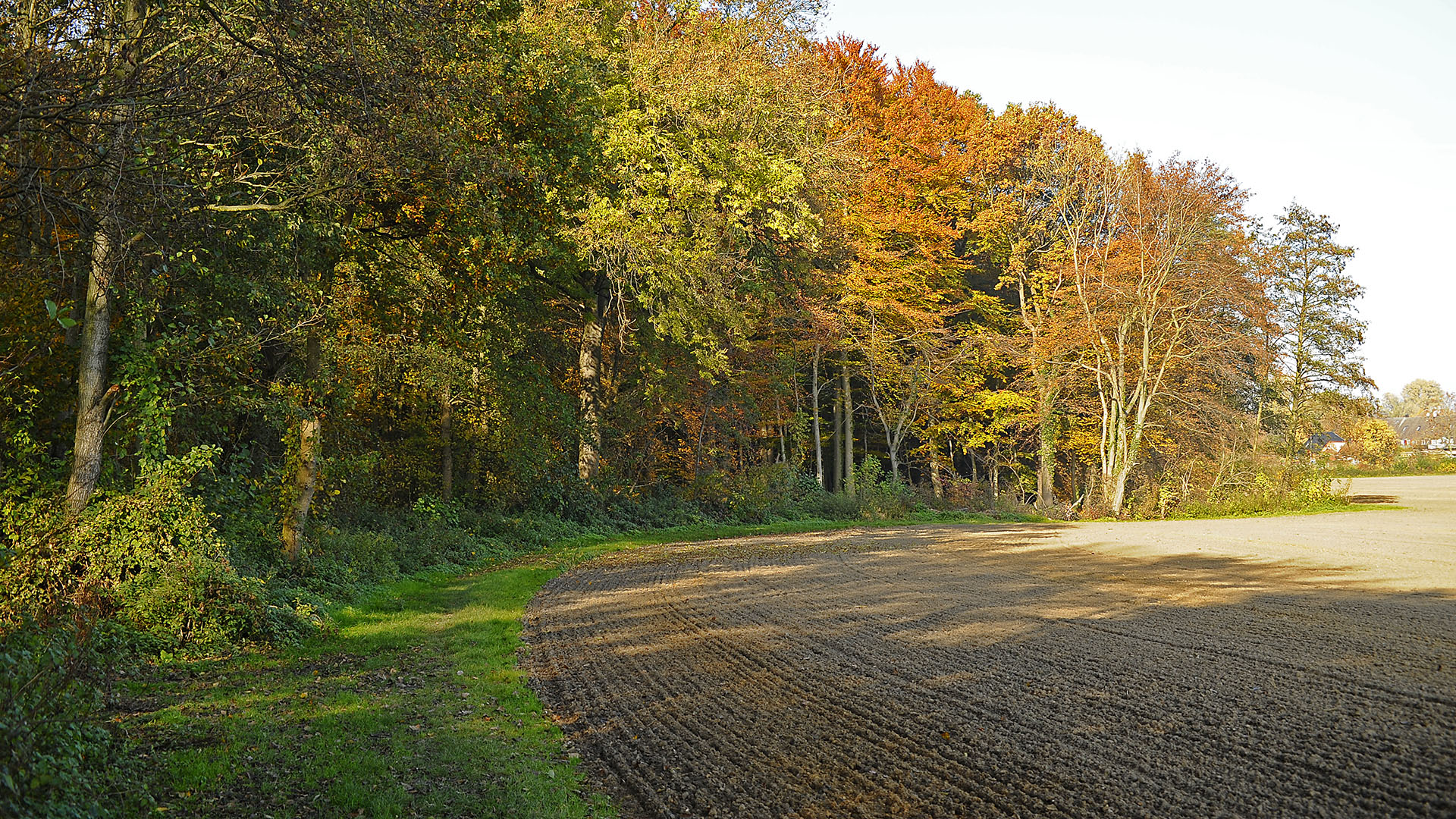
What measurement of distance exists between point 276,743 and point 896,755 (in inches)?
146

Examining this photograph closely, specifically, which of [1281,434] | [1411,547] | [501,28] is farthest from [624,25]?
[1281,434]

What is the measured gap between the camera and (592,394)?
Answer: 67.8 ft

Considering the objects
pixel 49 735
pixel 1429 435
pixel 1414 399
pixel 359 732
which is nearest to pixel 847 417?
pixel 359 732

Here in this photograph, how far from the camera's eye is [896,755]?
17.0ft

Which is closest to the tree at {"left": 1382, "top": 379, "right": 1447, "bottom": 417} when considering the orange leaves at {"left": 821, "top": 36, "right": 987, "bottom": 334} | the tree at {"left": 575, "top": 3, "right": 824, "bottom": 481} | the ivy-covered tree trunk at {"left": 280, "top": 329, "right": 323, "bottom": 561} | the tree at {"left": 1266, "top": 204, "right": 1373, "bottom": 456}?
the tree at {"left": 1266, "top": 204, "right": 1373, "bottom": 456}

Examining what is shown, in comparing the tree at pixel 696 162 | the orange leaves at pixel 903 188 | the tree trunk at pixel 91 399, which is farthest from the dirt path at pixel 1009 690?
the orange leaves at pixel 903 188

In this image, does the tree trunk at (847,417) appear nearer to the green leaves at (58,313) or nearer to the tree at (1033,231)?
the tree at (1033,231)

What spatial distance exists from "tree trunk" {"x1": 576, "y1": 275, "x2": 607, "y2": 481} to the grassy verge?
11535 millimetres

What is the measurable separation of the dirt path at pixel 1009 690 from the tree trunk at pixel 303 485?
9.67 ft

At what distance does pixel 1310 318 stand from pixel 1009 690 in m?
31.2

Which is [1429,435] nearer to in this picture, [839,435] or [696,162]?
[839,435]

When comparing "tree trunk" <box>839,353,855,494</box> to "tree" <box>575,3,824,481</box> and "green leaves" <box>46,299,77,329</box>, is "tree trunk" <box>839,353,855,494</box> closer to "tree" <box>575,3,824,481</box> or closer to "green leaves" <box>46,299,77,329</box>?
"tree" <box>575,3,824,481</box>

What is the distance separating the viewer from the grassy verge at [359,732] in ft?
14.7

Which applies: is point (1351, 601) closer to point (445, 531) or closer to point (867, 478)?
point (445, 531)
